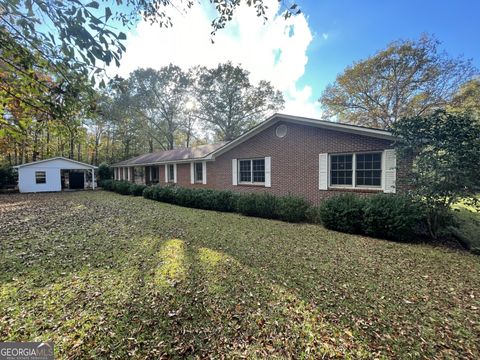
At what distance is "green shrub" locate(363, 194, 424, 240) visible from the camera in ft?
20.4

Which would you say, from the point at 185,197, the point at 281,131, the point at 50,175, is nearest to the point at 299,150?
the point at 281,131

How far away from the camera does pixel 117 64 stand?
2.17m

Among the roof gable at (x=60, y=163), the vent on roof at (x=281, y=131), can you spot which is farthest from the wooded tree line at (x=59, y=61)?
the roof gable at (x=60, y=163)

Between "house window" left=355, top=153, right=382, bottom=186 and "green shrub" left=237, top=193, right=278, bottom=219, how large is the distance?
136 inches

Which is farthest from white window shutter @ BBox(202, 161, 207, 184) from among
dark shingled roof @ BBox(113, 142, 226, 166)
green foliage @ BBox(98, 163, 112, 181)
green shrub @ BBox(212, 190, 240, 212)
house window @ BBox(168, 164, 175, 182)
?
green foliage @ BBox(98, 163, 112, 181)

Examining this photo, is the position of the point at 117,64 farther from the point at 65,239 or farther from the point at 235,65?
the point at 235,65

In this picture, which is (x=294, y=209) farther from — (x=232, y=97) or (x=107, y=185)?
(x=232, y=97)

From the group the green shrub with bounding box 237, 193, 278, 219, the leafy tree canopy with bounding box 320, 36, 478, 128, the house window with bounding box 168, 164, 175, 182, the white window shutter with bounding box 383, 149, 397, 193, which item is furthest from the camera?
the leafy tree canopy with bounding box 320, 36, 478, 128

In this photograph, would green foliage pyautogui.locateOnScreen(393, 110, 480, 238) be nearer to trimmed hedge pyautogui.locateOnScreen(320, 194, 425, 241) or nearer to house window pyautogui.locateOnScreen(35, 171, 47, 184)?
trimmed hedge pyautogui.locateOnScreen(320, 194, 425, 241)

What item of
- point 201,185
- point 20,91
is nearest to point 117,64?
point 20,91

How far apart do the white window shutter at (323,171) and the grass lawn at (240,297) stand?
3.37m

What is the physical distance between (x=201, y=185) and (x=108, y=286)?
11661 millimetres

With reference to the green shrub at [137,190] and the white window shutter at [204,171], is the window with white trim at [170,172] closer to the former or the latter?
the green shrub at [137,190]

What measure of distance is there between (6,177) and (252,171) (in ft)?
85.8
